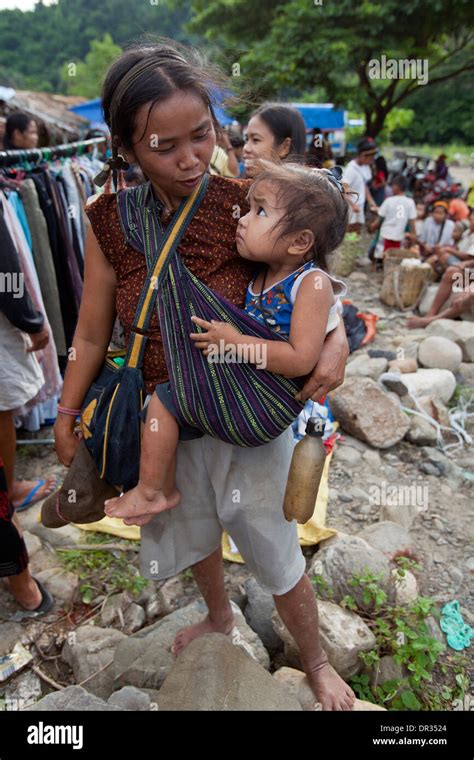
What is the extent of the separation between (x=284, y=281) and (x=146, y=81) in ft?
1.91

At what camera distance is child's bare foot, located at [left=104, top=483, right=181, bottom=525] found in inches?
60.3

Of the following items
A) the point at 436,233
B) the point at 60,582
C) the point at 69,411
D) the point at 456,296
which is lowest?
the point at 60,582

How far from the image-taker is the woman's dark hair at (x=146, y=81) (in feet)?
4.22

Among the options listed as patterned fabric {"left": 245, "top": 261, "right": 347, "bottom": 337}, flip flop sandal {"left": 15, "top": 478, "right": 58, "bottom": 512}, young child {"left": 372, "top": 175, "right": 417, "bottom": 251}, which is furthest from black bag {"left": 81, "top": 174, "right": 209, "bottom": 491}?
young child {"left": 372, "top": 175, "right": 417, "bottom": 251}

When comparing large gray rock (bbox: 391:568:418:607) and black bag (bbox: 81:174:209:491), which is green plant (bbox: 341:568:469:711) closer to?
large gray rock (bbox: 391:568:418:607)

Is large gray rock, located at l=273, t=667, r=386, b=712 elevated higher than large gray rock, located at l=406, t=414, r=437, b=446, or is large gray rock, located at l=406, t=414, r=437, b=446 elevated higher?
large gray rock, located at l=273, t=667, r=386, b=712

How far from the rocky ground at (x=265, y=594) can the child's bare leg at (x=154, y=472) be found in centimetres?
63

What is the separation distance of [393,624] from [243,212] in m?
1.77

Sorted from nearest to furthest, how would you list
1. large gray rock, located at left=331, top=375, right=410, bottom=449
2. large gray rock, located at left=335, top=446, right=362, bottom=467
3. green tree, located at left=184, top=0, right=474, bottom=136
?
large gray rock, located at left=335, top=446, right=362, bottom=467 → large gray rock, located at left=331, top=375, right=410, bottom=449 → green tree, located at left=184, top=0, right=474, bottom=136

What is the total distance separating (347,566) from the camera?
91.8 inches

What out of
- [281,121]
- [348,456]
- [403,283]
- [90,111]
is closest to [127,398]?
[281,121]

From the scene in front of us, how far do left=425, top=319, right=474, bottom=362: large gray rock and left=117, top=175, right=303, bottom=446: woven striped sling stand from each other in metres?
4.12

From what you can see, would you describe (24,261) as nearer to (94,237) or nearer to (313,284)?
(94,237)

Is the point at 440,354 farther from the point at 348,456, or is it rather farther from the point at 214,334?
the point at 214,334
